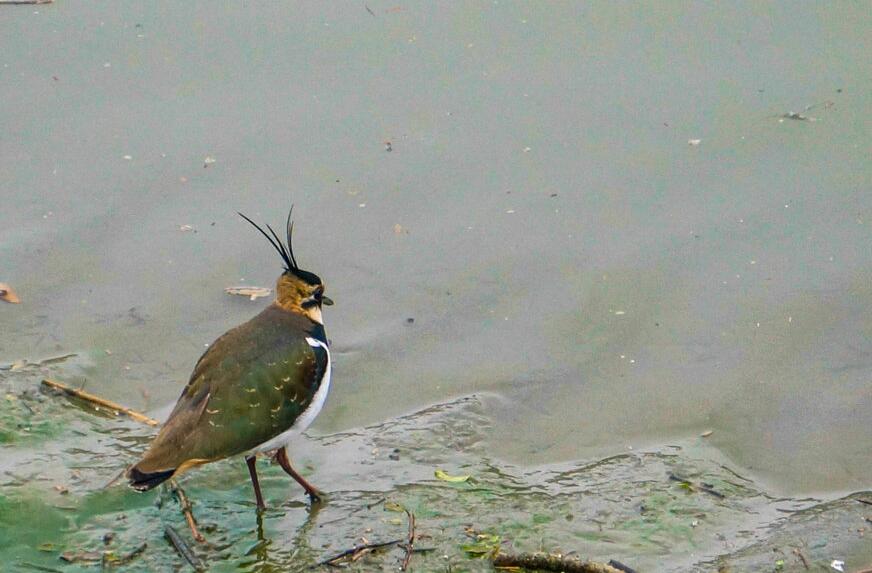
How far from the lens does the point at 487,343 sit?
686 cm

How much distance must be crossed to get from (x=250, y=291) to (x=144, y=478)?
216cm

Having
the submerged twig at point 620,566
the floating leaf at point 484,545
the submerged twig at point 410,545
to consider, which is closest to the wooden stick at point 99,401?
the submerged twig at point 410,545

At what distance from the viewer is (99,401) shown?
6379mm

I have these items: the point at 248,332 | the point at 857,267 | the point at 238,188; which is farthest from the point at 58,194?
the point at 857,267

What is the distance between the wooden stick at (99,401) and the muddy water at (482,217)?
151mm

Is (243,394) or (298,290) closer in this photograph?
(243,394)

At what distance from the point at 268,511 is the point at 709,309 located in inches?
108

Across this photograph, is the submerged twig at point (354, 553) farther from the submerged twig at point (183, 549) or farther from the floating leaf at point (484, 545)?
the submerged twig at point (183, 549)

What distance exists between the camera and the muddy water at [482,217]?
20.8 ft

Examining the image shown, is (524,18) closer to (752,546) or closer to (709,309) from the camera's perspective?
(709,309)

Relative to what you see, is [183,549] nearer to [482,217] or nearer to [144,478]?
[144,478]

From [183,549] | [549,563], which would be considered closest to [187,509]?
[183,549]

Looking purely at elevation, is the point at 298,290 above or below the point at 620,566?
above

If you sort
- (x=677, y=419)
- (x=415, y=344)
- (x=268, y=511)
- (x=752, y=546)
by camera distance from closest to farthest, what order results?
(x=752, y=546)
(x=268, y=511)
(x=677, y=419)
(x=415, y=344)
